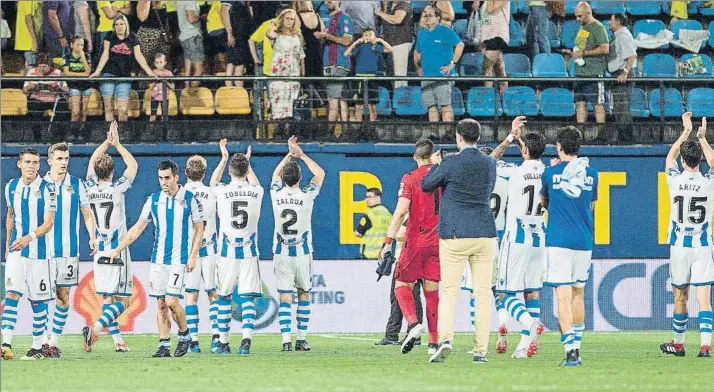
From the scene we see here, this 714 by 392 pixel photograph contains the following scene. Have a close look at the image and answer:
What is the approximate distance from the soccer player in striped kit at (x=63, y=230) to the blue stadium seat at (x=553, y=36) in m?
10.2

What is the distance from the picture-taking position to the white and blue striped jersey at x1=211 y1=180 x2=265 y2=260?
48.3 ft

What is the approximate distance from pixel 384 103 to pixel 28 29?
567 cm

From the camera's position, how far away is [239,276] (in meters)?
14.7

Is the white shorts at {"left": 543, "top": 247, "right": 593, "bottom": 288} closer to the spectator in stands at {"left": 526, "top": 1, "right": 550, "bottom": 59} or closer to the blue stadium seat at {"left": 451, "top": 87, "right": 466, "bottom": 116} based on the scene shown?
the blue stadium seat at {"left": 451, "top": 87, "right": 466, "bottom": 116}

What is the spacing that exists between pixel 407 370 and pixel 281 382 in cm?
147

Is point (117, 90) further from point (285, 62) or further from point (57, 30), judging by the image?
point (285, 62)

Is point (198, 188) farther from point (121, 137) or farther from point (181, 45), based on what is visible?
point (181, 45)

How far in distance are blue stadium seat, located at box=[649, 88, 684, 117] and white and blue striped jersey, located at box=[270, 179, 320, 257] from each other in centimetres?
773

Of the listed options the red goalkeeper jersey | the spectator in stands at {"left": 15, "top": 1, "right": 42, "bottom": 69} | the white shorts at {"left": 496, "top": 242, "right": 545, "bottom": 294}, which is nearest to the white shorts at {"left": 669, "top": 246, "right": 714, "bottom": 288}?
the white shorts at {"left": 496, "top": 242, "right": 545, "bottom": 294}

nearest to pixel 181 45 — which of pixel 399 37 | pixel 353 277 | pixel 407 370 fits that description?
pixel 399 37

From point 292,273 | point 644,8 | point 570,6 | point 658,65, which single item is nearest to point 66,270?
point 292,273

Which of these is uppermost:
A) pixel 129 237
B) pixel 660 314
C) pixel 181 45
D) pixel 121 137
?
pixel 181 45

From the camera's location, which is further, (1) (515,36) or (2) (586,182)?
(1) (515,36)

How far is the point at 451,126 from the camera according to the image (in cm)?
1997
